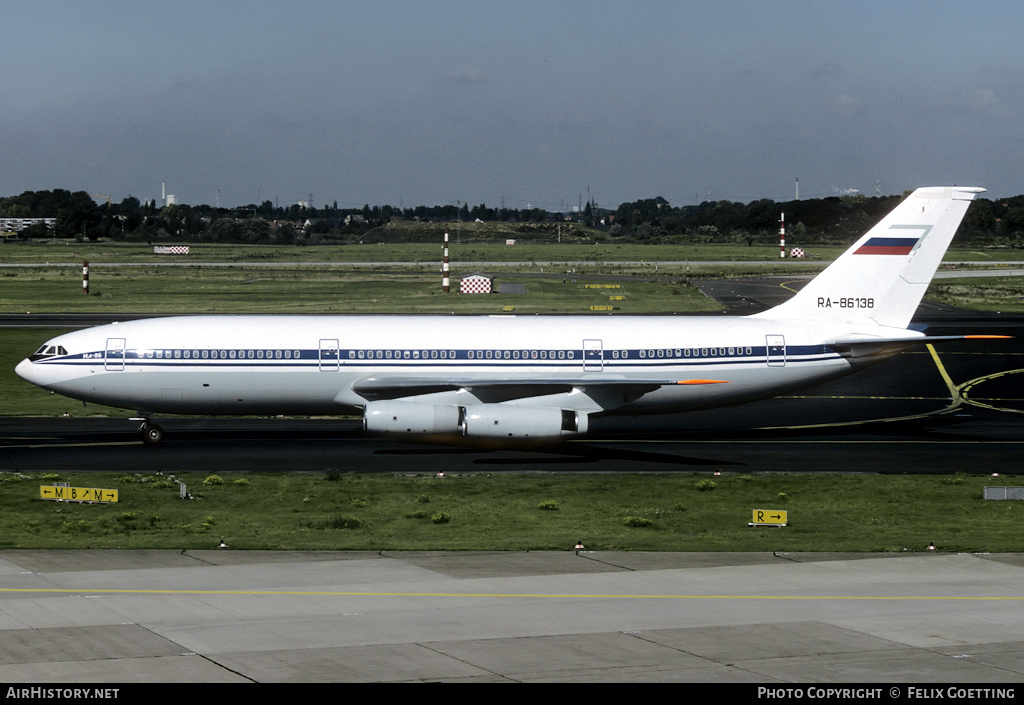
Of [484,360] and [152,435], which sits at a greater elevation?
[484,360]

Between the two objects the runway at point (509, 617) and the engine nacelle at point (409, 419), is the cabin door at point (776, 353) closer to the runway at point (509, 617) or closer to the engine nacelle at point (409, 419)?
the engine nacelle at point (409, 419)

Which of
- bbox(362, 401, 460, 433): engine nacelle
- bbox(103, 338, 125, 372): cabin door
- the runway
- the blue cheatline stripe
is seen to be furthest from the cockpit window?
the runway

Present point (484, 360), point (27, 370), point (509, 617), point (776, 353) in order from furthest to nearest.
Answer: point (776, 353), point (27, 370), point (484, 360), point (509, 617)

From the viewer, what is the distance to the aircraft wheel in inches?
1740

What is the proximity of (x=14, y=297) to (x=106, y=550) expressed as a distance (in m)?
90.5

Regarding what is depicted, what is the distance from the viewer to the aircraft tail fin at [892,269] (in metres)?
45.6

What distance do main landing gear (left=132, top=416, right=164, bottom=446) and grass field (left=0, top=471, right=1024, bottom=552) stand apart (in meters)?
6.04

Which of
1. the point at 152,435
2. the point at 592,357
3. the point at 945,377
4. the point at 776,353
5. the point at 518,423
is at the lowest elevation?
the point at 152,435

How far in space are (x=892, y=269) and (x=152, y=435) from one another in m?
27.5

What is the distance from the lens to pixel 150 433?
44.3 meters

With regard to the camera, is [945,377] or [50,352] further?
[945,377]

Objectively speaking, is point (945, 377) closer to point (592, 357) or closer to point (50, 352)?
point (592, 357)

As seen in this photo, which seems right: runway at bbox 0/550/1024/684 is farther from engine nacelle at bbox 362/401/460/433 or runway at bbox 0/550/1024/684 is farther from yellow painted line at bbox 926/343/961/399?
yellow painted line at bbox 926/343/961/399

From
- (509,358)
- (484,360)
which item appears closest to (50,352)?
(484,360)
